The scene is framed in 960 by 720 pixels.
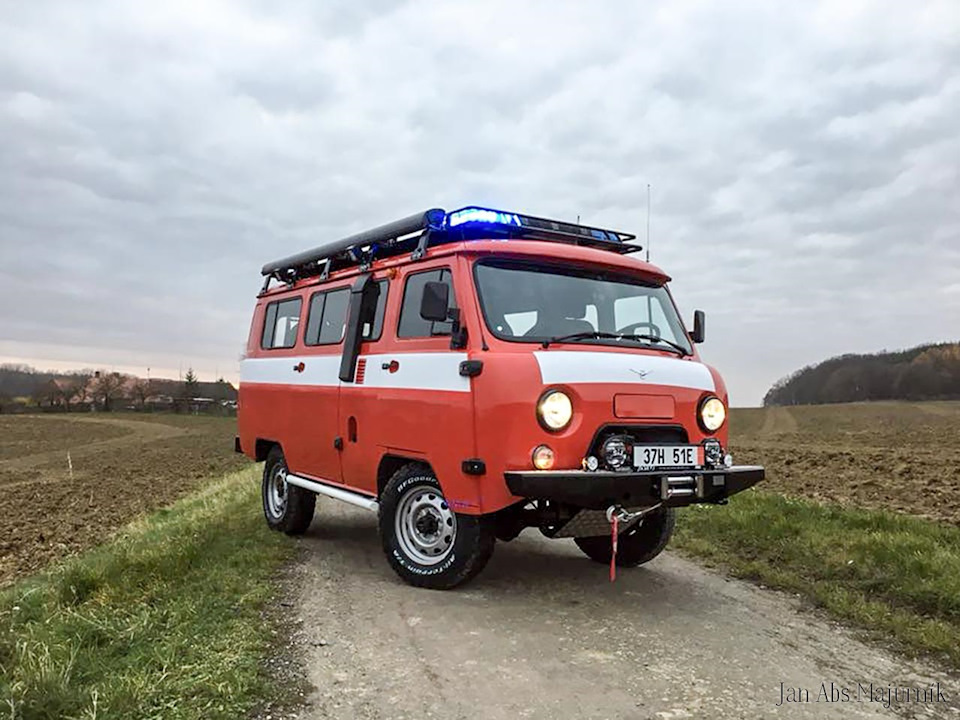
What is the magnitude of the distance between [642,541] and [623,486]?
6.75 feet

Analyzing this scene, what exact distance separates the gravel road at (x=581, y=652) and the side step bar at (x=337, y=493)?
600mm

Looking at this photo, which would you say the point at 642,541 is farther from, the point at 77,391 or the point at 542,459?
the point at 77,391

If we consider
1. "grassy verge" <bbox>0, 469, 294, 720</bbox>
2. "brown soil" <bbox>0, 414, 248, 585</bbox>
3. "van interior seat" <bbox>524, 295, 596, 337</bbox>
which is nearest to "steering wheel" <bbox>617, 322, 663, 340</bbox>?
"van interior seat" <bbox>524, 295, 596, 337</bbox>

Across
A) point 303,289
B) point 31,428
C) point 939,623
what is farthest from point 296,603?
point 31,428

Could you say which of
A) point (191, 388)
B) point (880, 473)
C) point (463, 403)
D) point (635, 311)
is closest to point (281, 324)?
point (463, 403)

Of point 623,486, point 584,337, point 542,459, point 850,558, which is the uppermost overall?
point 584,337

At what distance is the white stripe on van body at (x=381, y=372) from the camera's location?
570 cm

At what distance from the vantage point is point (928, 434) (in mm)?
29094

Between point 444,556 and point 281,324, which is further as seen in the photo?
point 281,324

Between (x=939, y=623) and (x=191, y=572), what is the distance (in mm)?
5717

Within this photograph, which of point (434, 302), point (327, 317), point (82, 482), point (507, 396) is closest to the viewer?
point (507, 396)

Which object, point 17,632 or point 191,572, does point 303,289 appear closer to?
point 191,572

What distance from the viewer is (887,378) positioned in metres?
81.8

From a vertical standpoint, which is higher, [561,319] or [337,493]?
A: [561,319]
